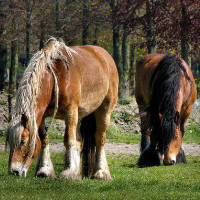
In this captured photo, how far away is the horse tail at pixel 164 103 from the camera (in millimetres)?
7773

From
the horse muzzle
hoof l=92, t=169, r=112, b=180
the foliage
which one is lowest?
the foliage

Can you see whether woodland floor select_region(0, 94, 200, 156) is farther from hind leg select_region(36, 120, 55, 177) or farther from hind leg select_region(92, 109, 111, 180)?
hind leg select_region(36, 120, 55, 177)

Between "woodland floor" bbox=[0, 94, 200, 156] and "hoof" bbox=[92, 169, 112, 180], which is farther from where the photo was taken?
"woodland floor" bbox=[0, 94, 200, 156]

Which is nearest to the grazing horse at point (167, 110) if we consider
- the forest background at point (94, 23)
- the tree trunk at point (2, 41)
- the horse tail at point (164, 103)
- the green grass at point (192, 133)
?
the horse tail at point (164, 103)

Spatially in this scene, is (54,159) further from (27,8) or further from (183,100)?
(27,8)

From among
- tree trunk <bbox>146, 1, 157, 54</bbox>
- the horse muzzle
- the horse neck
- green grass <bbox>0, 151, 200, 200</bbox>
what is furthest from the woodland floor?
the horse muzzle

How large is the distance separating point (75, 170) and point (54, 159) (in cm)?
290

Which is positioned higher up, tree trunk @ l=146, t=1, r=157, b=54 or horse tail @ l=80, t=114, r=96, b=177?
tree trunk @ l=146, t=1, r=157, b=54

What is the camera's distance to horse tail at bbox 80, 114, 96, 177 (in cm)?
685

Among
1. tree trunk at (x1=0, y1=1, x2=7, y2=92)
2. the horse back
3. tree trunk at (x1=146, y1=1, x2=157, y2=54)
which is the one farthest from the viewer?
tree trunk at (x1=0, y1=1, x2=7, y2=92)

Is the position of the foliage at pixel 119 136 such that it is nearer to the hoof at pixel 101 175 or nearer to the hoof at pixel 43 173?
the hoof at pixel 101 175

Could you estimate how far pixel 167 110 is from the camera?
7.89 metres

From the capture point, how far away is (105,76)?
7.16m

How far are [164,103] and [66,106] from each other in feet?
8.82
